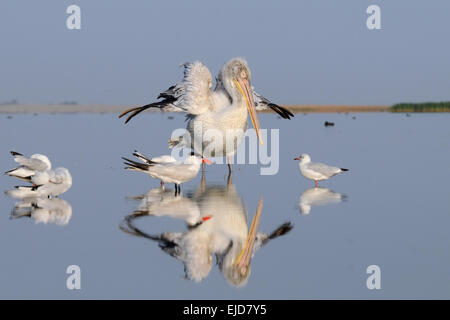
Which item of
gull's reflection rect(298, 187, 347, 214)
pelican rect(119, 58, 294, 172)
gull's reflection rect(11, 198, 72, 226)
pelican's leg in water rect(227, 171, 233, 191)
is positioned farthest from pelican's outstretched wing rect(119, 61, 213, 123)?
gull's reflection rect(11, 198, 72, 226)

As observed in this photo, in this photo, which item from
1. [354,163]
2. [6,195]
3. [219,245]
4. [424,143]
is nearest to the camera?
[219,245]

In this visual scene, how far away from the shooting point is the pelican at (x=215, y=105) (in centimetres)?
1195

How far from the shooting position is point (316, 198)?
10.6 meters

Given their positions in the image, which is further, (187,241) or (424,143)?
(424,143)

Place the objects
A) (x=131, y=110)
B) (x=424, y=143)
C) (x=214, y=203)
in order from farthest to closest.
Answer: (x=424, y=143), (x=131, y=110), (x=214, y=203)

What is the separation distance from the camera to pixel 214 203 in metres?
9.95

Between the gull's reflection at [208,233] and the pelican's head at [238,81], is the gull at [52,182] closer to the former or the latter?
the gull's reflection at [208,233]

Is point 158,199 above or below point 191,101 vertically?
below

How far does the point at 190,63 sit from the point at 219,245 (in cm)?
599

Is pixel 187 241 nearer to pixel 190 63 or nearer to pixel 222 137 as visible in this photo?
pixel 222 137

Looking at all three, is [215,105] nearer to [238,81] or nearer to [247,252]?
[238,81]

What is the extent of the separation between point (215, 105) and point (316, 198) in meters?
2.81

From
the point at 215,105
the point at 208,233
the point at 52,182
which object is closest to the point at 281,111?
the point at 215,105

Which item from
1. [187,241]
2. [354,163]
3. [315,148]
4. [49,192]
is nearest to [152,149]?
[315,148]
